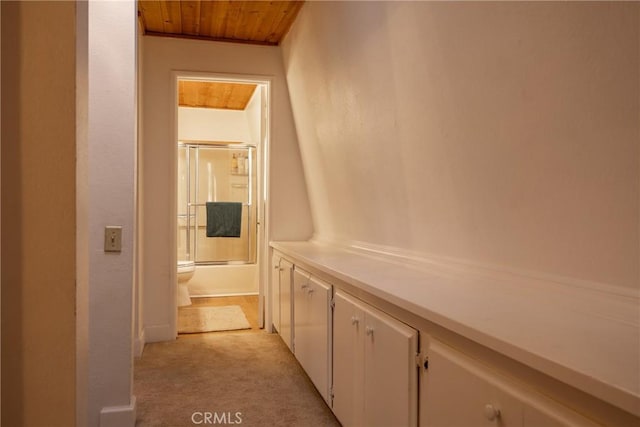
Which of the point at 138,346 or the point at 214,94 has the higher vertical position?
the point at 214,94

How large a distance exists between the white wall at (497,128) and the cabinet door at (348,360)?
1.51 ft

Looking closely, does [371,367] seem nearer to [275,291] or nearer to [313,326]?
[313,326]

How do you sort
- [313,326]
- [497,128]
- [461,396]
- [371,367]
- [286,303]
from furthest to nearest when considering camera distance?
1. [286,303]
2. [313,326]
3. [371,367]
4. [497,128]
5. [461,396]

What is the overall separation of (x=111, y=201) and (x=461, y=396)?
1.76m

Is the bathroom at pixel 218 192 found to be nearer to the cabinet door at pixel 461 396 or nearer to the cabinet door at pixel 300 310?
the cabinet door at pixel 300 310

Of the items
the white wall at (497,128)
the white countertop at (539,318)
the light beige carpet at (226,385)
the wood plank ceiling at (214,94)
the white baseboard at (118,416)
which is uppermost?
the wood plank ceiling at (214,94)

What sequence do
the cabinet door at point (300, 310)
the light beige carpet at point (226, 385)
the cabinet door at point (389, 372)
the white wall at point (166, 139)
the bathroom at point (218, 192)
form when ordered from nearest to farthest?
the cabinet door at point (389, 372) → the light beige carpet at point (226, 385) → the cabinet door at point (300, 310) → the white wall at point (166, 139) → the bathroom at point (218, 192)

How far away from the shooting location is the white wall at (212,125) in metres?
5.80

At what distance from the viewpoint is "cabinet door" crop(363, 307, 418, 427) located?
1.48 metres

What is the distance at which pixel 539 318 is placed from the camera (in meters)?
1.23

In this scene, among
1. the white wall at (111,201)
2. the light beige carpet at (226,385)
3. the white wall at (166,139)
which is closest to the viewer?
the white wall at (111,201)

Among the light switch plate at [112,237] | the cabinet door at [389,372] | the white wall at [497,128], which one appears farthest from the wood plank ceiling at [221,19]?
the cabinet door at [389,372]

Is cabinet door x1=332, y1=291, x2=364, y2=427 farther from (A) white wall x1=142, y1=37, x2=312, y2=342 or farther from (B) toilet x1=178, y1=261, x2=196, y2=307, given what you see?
(B) toilet x1=178, y1=261, x2=196, y2=307

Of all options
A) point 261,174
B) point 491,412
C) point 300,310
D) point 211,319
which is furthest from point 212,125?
point 491,412
